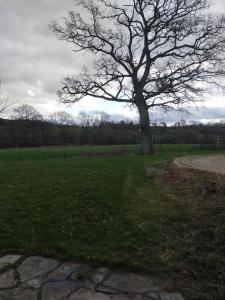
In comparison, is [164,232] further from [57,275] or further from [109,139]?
[109,139]

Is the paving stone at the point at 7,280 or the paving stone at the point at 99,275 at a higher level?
the paving stone at the point at 7,280

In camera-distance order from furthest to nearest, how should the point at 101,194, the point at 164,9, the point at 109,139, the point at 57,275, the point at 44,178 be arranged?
the point at 109,139, the point at 164,9, the point at 44,178, the point at 101,194, the point at 57,275

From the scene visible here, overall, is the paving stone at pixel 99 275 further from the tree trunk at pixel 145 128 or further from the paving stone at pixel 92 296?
the tree trunk at pixel 145 128

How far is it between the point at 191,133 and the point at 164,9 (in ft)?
129

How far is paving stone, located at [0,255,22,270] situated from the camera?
14.9 feet

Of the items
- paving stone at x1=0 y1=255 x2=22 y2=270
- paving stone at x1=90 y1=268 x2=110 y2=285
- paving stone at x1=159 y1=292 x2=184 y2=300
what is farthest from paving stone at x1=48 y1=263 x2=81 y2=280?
paving stone at x1=159 y1=292 x2=184 y2=300

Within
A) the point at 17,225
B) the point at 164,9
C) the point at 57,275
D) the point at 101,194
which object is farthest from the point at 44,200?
the point at 164,9

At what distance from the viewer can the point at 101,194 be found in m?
8.79

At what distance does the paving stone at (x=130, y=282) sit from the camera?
392 centimetres

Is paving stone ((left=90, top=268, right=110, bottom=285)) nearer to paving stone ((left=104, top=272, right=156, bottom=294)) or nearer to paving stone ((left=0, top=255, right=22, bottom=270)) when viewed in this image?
paving stone ((left=104, top=272, right=156, bottom=294))

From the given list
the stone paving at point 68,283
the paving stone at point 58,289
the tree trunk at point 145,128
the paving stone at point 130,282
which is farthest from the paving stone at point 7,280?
the tree trunk at point 145,128

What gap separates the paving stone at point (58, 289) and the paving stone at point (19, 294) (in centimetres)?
12

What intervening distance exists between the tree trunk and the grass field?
1509cm

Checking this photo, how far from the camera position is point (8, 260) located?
15.3ft
